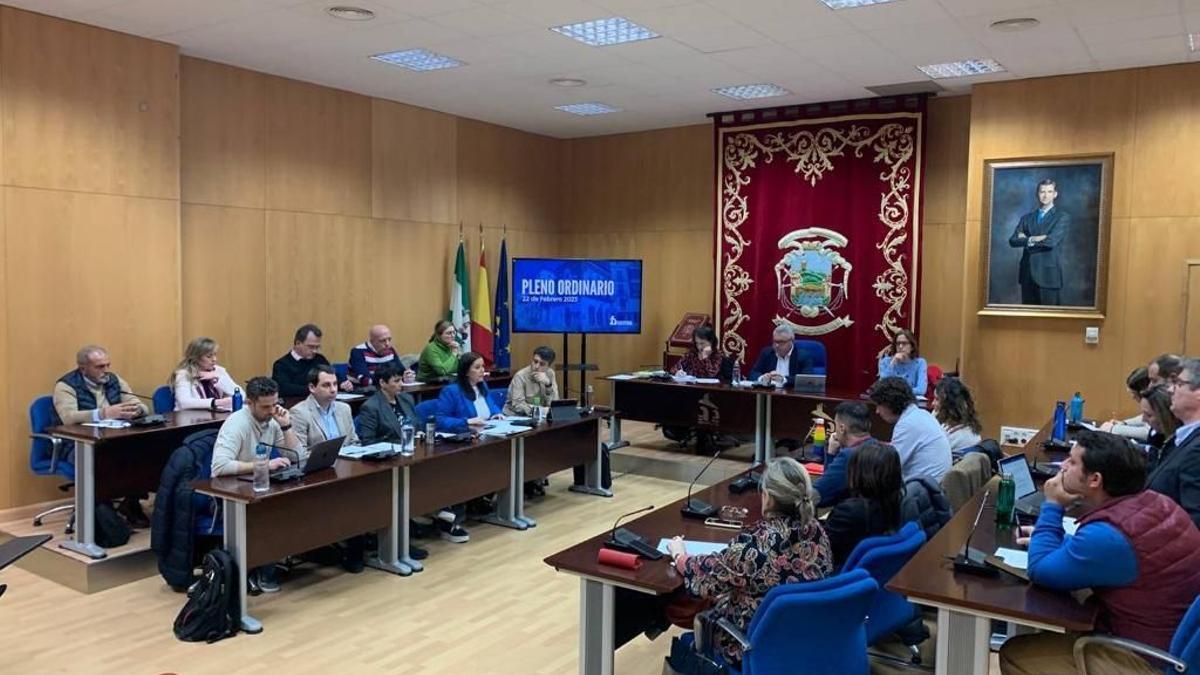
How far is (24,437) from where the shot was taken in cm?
611

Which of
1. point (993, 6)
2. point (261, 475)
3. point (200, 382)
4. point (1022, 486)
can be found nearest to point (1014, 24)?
point (993, 6)

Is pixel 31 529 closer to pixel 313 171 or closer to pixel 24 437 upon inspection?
pixel 24 437

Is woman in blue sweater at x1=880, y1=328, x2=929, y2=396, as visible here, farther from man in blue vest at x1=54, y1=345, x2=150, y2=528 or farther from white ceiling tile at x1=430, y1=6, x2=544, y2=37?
man in blue vest at x1=54, y1=345, x2=150, y2=528

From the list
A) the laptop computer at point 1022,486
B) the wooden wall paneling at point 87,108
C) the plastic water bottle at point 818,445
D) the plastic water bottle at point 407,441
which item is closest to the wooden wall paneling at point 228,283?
the wooden wall paneling at point 87,108

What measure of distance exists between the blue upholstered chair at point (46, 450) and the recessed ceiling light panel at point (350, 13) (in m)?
3.14

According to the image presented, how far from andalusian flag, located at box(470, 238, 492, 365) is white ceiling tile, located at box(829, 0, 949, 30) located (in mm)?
5173

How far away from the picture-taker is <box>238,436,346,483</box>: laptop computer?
14.6 ft

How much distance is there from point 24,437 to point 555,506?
373 cm

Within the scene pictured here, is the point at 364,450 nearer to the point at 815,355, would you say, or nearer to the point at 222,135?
the point at 222,135

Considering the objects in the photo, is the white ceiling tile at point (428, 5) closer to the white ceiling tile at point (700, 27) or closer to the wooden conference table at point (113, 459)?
the white ceiling tile at point (700, 27)

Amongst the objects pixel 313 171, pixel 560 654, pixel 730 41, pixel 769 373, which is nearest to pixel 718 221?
pixel 769 373

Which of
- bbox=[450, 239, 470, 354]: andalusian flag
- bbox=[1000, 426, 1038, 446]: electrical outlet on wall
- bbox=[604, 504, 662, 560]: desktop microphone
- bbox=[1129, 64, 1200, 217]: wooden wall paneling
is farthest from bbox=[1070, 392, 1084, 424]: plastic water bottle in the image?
bbox=[450, 239, 470, 354]: andalusian flag

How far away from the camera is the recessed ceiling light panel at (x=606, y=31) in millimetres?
6246

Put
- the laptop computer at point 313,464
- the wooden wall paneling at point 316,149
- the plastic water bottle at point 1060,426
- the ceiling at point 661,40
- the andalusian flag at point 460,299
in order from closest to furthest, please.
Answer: the laptop computer at point 313,464 → the plastic water bottle at point 1060,426 → the ceiling at point 661,40 → the wooden wall paneling at point 316,149 → the andalusian flag at point 460,299
